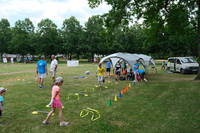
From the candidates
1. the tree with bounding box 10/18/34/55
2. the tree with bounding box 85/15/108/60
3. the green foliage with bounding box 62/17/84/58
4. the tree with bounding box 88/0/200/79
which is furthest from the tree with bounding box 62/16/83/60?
the tree with bounding box 88/0/200/79

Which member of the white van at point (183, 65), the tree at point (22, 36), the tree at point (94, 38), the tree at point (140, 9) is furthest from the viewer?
the tree at point (22, 36)

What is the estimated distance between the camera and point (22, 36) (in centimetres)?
6259

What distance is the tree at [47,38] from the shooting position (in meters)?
61.1

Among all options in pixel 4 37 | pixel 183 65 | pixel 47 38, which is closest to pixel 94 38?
pixel 47 38

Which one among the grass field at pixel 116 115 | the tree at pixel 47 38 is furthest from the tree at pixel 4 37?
the grass field at pixel 116 115

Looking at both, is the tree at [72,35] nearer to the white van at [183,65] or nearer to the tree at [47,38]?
the tree at [47,38]

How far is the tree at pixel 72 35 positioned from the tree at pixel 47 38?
3.23 metres

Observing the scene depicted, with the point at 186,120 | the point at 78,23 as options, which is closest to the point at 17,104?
the point at 186,120

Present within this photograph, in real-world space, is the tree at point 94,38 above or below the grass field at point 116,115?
above

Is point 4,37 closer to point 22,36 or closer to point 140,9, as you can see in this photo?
point 22,36

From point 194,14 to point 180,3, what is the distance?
1.32 metres

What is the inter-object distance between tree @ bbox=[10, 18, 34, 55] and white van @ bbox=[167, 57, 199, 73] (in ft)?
168

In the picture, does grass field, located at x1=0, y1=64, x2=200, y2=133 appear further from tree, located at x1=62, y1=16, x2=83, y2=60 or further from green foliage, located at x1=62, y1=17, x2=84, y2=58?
tree, located at x1=62, y1=16, x2=83, y2=60

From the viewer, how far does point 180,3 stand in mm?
13305
